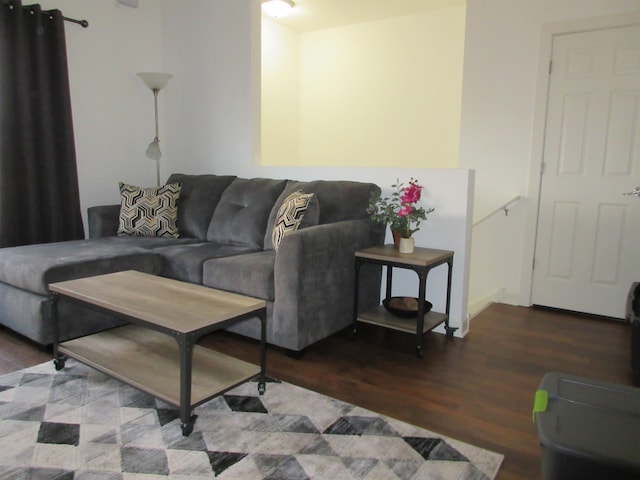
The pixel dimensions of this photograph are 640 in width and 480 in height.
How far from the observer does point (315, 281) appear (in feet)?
8.19

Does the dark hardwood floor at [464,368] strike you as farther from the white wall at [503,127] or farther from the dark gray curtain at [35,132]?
the dark gray curtain at [35,132]

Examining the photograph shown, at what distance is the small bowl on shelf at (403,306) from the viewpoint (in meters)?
2.71

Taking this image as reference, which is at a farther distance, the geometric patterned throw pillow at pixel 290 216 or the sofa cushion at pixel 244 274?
the geometric patterned throw pillow at pixel 290 216

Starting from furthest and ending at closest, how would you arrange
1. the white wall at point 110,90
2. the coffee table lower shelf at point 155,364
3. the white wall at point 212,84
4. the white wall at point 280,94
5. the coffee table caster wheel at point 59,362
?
the white wall at point 280,94, the white wall at point 212,84, the white wall at point 110,90, the coffee table caster wheel at point 59,362, the coffee table lower shelf at point 155,364

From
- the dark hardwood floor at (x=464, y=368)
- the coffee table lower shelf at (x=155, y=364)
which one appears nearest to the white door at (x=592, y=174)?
the dark hardwood floor at (x=464, y=368)

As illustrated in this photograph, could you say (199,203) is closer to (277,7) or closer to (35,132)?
(35,132)

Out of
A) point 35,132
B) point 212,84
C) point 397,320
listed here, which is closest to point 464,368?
point 397,320

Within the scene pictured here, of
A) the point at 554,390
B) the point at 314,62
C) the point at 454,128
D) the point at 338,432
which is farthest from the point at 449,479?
the point at 314,62

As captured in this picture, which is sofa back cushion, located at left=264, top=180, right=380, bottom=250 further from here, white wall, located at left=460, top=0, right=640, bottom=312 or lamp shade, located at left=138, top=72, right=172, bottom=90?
lamp shade, located at left=138, top=72, right=172, bottom=90

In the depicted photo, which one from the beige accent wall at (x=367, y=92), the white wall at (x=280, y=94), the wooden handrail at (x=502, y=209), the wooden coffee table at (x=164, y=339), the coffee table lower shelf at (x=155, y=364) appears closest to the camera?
the wooden coffee table at (x=164, y=339)

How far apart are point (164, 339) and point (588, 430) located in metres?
1.85

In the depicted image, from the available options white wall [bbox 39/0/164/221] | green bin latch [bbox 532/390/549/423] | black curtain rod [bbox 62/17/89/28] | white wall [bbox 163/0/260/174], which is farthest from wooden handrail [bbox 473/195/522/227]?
black curtain rod [bbox 62/17/89/28]

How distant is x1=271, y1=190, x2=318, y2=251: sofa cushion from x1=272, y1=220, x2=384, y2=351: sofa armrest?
24 centimetres

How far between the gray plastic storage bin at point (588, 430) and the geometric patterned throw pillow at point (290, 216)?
1818 millimetres
